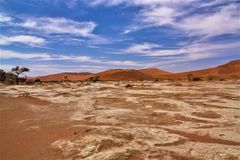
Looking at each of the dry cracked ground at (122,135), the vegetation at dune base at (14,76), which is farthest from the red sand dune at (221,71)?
the dry cracked ground at (122,135)

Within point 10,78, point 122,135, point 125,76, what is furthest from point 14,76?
point 122,135

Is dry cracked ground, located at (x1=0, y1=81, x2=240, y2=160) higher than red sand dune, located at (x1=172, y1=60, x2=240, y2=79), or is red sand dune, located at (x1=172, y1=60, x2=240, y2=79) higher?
red sand dune, located at (x1=172, y1=60, x2=240, y2=79)

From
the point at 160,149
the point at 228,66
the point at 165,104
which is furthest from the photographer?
the point at 228,66

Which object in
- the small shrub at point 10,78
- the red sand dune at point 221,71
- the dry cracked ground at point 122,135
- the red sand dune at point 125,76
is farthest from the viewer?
the red sand dune at point 221,71

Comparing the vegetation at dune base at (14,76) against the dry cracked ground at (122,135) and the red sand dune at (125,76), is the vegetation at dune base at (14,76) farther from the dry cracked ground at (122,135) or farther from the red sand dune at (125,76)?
the dry cracked ground at (122,135)

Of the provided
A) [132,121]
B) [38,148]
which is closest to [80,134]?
[38,148]

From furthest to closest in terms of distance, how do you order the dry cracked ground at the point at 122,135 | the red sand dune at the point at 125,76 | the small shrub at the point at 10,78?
1. the red sand dune at the point at 125,76
2. the small shrub at the point at 10,78
3. the dry cracked ground at the point at 122,135

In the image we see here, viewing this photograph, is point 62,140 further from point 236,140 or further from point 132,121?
point 236,140

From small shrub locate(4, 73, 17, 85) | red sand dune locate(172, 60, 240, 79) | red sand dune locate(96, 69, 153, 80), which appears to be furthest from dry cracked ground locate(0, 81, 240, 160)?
red sand dune locate(172, 60, 240, 79)

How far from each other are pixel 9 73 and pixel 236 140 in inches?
1933

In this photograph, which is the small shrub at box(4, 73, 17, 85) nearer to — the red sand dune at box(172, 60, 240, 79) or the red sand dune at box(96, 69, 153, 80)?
the red sand dune at box(96, 69, 153, 80)

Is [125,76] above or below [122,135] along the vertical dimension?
above

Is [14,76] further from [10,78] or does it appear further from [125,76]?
[125,76]

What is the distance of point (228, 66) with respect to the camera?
87.9 meters
